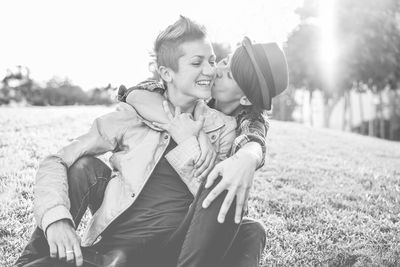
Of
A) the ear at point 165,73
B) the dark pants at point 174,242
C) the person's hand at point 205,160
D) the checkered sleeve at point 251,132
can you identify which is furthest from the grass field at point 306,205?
the ear at point 165,73

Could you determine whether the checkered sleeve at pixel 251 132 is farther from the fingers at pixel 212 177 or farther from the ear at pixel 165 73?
the ear at pixel 165 73

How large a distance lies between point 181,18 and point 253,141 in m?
1.17

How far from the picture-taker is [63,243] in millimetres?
2564

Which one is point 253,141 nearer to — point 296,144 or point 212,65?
point 212,65

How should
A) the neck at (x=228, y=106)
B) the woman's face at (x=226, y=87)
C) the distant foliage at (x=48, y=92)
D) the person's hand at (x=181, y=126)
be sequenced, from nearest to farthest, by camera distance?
the person's hand at (x=181, y=126) < the woman's face at (x=226, y=87) < the neck at (x=228, y=106) < the distant foliage at (x=48, y=92)

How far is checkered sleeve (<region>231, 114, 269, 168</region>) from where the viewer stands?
3.14m

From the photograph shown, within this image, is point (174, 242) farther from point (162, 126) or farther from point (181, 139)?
point (162, 126)

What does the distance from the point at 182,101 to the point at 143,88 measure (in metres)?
0.33

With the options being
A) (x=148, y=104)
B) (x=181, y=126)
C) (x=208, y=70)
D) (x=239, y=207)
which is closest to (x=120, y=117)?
(x=148, y=104)

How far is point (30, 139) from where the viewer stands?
8531 millimetres

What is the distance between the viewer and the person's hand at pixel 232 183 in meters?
2.55

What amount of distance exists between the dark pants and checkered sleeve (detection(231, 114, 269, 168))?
53 cm

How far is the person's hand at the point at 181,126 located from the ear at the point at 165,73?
0.49 m

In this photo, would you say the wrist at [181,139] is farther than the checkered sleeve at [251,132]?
No
